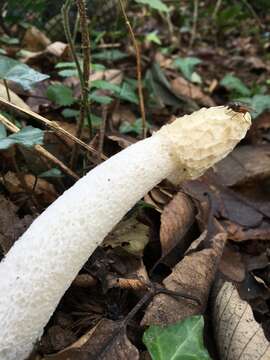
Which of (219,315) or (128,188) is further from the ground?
(128,188)

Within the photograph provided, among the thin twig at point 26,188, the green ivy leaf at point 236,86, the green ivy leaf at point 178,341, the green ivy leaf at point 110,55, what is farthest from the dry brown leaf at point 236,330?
the green ivy leaf at point 110,55

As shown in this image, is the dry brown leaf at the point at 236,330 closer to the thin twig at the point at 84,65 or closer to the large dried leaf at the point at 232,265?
the large dried leaf at the point at 232,265

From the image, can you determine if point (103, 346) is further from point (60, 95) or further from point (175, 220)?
point (60, 95)

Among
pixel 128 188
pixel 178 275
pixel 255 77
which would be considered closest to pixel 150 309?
pixel 178 275

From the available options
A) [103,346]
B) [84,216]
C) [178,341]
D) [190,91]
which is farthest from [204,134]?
[190,91]

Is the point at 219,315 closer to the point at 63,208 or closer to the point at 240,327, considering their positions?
the point at 240,327

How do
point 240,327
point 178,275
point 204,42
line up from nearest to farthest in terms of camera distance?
point 240,327 → point 178,275 → point 204,42

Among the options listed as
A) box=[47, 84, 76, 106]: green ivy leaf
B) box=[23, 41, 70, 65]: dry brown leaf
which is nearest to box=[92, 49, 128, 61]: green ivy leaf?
box=[23, 41, 70, 65]: dry brown leaf
